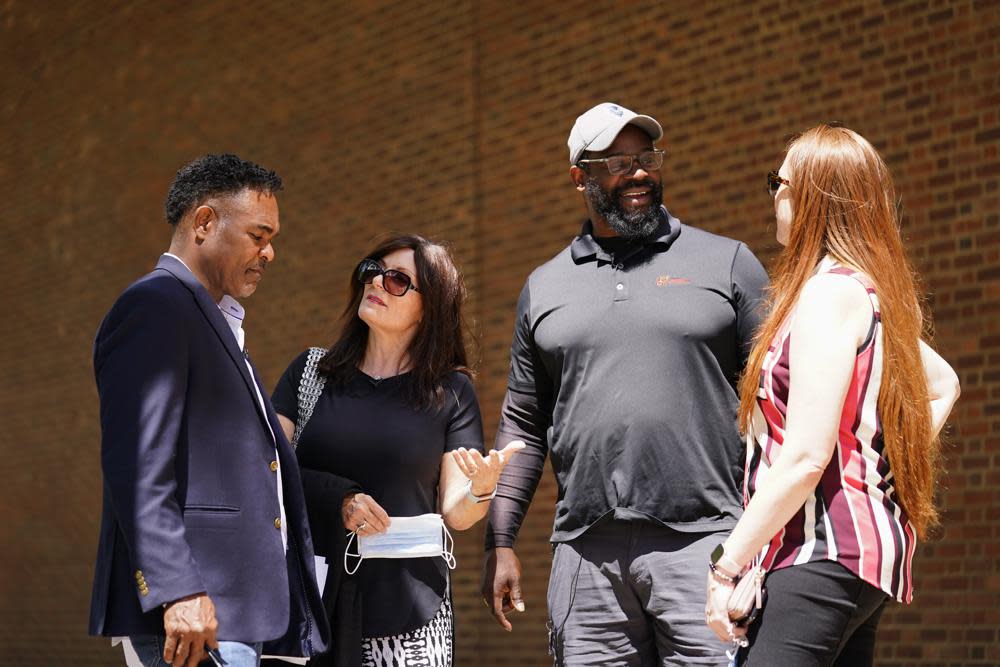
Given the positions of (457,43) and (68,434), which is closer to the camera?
(457,43)

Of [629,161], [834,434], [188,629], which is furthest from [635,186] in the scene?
[188,629]

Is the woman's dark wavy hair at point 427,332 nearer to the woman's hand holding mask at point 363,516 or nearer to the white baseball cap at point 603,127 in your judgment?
the woman's hand holding mask at point 363,516

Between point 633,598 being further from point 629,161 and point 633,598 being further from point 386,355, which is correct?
point 629,161

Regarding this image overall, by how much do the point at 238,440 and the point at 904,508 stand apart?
1.57 metres

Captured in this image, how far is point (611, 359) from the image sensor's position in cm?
350

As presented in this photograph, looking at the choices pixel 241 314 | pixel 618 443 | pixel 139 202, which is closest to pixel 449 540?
pixel 618 443

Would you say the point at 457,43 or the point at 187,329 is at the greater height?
the point at 457,43

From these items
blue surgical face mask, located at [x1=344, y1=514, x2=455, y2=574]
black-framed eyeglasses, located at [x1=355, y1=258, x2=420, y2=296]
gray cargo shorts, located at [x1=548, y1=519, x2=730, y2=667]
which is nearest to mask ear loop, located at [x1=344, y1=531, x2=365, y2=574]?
blue surgical face mask, located at [x1=344, y1=514, x2=455, y2=574]

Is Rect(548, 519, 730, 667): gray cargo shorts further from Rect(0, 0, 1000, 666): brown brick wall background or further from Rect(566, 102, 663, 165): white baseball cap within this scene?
Rect(0, 0, 1000, 666): brown brick wall background

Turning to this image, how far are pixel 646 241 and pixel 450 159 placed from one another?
5478 millimetres

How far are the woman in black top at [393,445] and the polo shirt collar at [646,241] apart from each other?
0.51 meters

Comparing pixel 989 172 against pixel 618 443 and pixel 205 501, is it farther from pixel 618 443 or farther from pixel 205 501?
pixel 205 501

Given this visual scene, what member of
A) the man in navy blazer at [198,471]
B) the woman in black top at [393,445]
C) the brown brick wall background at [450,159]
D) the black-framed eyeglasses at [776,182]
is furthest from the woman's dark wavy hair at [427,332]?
the brown brick wall background at [450,159]

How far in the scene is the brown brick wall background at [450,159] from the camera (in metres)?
6.21
